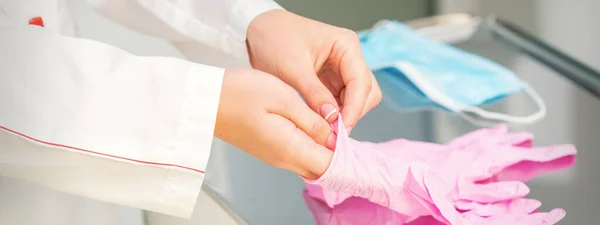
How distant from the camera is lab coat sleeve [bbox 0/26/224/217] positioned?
445 millimetres

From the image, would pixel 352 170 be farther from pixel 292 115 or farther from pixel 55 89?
pixel 55 89

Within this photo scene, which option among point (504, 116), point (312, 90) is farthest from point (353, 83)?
point (504, 116)

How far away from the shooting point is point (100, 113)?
45 centimetres

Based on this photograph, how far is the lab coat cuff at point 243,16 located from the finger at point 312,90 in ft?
0.32

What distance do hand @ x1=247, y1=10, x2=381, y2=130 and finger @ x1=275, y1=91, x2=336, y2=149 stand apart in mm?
37

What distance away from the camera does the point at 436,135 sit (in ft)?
2.51

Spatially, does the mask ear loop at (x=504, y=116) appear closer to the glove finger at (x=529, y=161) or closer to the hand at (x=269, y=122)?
the glove finger at (x=529, y=161)

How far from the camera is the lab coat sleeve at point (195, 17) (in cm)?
69

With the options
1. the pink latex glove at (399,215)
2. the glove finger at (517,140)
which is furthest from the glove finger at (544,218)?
the glove finger at (517,140)

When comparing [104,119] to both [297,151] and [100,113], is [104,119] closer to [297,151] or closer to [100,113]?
[100,113]

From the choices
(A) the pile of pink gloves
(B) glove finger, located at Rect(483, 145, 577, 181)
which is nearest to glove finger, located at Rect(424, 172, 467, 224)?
(A) the pile of pink gloves

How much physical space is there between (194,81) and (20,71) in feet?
0.39

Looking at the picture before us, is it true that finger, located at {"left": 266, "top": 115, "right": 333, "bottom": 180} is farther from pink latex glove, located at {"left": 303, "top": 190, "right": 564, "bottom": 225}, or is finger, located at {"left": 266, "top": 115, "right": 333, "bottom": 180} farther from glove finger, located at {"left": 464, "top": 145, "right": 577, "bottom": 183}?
glove finger, located at {"left": 464, "top": 145, "right": 577, "bottom": 183}

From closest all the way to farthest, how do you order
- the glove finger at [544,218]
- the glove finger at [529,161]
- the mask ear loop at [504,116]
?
the glove finger at [544,218] → the glove finger at [529,161] → the mask ear loop at [504,116]
